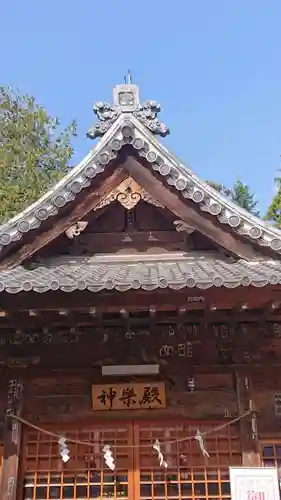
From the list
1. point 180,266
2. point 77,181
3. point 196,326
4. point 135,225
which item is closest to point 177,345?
point 196,326

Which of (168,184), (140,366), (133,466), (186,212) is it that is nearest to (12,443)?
(133,466)

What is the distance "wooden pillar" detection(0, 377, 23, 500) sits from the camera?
21.0 ft

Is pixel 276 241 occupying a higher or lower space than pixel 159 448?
higher

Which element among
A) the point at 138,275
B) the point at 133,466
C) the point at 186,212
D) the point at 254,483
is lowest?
the point at 254,483

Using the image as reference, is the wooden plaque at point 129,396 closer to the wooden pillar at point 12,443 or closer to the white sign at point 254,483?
the wooden pillar at point 12,443

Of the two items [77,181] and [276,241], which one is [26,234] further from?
[276,241]

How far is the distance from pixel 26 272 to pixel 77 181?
1604 mm

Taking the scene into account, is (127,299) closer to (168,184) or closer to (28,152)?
(168,184)

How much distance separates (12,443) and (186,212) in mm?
4189

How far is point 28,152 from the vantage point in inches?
946

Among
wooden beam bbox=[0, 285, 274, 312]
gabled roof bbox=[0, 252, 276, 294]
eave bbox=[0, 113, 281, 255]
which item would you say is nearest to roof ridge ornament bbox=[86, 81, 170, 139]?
eave bbox=[0, 113, 281, 255]

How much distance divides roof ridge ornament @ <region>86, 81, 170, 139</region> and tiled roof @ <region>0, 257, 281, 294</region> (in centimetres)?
227

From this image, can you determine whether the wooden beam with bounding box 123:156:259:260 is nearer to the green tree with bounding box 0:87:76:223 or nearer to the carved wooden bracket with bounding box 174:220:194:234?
the carved wooden bracket with bounding box 174:220:194:234

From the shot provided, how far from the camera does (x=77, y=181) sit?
7598 millimetres
